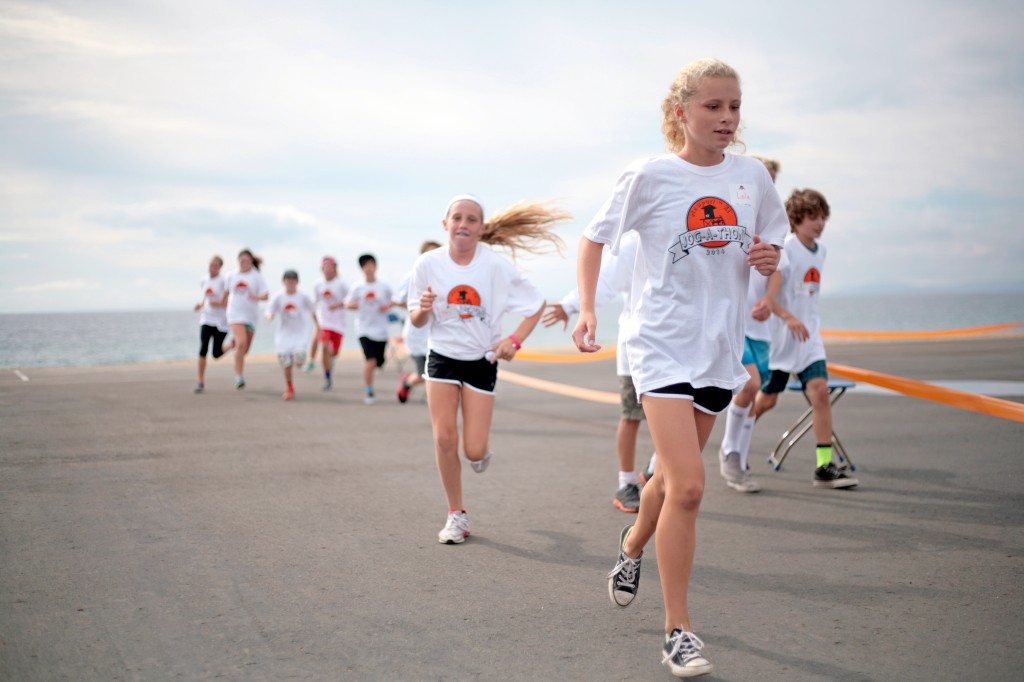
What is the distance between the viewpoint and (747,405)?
6812 mm

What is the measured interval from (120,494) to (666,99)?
16.6ft

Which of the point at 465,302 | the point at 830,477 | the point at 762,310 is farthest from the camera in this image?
the point at 830,477

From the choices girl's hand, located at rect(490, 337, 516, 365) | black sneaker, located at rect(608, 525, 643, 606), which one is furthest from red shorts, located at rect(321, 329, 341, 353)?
black sneaker, located at rect(608, 525, 643, 606)

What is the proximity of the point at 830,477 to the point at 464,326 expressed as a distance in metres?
3.23

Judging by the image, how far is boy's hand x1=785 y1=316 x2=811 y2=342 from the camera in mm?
6477

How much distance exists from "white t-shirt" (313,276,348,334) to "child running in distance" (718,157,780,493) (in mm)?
9879

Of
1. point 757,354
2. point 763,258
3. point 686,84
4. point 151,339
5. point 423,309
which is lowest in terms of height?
point 151,339

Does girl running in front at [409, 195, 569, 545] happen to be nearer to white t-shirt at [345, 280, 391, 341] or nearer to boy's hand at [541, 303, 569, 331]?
boy's hand at [541, 303, 569, 331]

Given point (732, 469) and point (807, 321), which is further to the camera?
point (807, 321)

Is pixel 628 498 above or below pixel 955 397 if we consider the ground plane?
below

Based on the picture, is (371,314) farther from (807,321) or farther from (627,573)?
(627,573)

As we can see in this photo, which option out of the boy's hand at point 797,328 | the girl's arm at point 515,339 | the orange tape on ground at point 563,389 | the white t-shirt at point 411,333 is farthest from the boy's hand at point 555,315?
the orange tape on ground at point 563,389

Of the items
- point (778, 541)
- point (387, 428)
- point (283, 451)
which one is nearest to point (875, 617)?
point (778, 541)

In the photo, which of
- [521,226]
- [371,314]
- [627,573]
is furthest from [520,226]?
[371,314]
